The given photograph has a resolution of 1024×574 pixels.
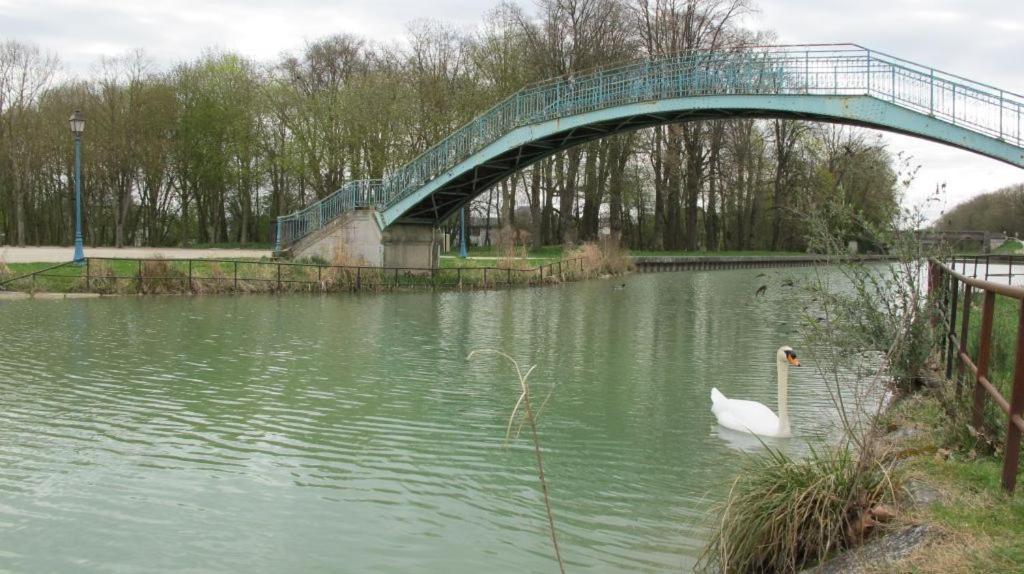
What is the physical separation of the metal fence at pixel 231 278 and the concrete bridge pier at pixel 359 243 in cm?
117

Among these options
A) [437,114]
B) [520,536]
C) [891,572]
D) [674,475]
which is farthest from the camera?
[437,114]

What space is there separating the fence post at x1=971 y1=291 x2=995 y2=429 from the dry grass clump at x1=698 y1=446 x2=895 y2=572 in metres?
0.85

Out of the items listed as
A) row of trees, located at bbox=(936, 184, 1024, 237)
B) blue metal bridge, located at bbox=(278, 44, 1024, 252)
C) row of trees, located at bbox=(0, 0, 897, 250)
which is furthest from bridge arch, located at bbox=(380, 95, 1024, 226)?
row of trees, located at bbox=(936, 184, 1024, 237)

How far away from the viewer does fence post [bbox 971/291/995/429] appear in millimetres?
4492

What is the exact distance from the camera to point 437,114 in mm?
36156

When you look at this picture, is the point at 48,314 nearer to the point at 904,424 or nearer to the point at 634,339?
the point at 634,339

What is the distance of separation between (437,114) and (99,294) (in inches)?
738

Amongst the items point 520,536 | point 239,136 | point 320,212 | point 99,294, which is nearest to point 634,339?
point 520,536

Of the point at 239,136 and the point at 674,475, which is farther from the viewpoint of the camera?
the point at 239,136

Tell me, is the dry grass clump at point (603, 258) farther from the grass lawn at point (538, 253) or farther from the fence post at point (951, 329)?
the fence post at point (951, 329)

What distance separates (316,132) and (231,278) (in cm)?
1821

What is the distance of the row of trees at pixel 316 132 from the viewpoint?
122 feet

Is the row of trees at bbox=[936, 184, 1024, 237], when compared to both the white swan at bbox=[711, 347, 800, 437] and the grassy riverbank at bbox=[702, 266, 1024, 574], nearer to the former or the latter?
the white swan at bbox=[711, 347, 800, 437]

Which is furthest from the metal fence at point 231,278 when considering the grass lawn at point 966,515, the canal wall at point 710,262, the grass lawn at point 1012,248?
the grass lawn at point 966,515
